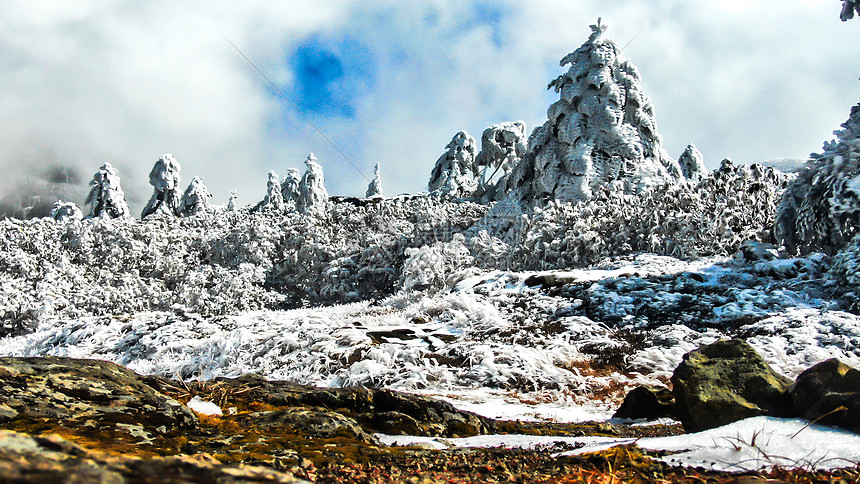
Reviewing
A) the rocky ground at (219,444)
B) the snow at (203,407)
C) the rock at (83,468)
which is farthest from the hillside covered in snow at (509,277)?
the rock at (83,468)

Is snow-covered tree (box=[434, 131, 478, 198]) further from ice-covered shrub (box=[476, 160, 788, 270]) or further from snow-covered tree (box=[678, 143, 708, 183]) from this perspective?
ice-covered shrub (box=[476, 160, 788, 270])

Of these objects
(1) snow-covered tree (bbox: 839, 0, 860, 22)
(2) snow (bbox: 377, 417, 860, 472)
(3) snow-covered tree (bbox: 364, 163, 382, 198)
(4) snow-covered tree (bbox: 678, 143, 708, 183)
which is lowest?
(2) snow (bbox: 377, 417, 860, 472)

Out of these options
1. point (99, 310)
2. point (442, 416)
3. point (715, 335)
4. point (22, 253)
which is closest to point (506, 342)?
point (715, 335)

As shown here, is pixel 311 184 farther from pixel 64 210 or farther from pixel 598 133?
pixel 598 133

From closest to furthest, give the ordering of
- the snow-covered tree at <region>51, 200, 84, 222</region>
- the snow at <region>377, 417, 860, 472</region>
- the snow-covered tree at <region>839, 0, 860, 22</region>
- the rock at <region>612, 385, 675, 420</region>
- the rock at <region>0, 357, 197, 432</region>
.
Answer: the snow at <region>377, 417, 860, 472</region>, the rock at <region>0, 357, 197, 432</region>, the rock at <region>612, 385, 675, 420</region>, the snow-covered tree at <region>839, 0, 860, 22</region>, the snow-covered tree at <region>51, 200, 84, 222</region>

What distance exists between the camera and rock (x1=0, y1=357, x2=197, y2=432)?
8.18ft

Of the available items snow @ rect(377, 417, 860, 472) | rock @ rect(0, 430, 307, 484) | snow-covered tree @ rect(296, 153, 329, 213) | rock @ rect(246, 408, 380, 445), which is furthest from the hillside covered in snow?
snow-covered tree @ rect(296, 153, 329, 213)

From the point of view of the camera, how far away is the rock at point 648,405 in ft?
16.3

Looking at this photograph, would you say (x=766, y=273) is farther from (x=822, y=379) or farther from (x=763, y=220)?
(x=822, y=379)

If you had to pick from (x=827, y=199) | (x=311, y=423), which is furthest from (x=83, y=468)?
(x=827, y=199)

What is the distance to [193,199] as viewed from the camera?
1625 inches

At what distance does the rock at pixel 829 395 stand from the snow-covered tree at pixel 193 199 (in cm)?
4318

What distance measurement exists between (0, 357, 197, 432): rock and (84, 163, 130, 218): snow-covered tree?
37439mm

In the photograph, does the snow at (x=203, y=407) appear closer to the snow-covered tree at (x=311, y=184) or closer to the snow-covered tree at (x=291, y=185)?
the snow-covered tree at (x=311, y=184)
